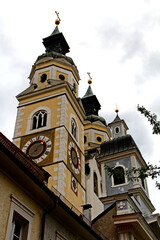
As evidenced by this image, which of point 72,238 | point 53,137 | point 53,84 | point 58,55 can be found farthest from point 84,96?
point 72,238

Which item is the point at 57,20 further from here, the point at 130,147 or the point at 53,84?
the point at 130,147

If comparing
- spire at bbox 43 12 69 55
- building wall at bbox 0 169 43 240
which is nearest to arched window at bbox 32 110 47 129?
spire at bbox 43 12 69 55

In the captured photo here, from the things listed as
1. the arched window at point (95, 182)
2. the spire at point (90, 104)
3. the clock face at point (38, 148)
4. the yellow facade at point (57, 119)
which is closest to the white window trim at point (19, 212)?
the yellow facade at point (57, 119)

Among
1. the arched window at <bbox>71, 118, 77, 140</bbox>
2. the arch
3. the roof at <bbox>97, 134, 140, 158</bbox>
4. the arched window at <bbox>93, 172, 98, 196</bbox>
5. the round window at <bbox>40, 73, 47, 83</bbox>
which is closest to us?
Answer: the arch

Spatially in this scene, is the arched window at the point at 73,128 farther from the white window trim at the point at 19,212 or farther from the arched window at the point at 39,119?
the white window trim at the point at 19,212

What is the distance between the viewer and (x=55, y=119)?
24.1m

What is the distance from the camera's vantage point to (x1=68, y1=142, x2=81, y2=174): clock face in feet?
75.2

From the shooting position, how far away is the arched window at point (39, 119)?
2455 cm

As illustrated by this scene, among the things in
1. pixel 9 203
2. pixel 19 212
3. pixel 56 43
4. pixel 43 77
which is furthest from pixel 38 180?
pixel 56 43

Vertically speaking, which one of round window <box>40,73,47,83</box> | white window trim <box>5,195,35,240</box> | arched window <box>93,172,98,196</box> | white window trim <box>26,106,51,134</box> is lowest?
white window trim <box>5,195,35,240</box>

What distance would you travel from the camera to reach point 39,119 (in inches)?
982

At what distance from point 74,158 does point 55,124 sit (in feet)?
7.67

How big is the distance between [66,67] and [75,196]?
1041 centimetres

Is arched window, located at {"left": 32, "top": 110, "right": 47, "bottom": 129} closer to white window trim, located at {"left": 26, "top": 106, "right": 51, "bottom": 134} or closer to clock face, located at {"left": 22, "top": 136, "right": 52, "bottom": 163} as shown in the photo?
white window trim, located at {"left": 26, "top": 106, "right": 51, "bottom": 134}
